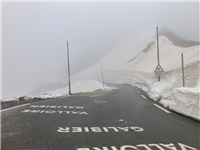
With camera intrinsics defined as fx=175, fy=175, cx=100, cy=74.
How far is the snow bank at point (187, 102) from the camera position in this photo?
6.22 metres

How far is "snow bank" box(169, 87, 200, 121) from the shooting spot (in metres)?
6.22

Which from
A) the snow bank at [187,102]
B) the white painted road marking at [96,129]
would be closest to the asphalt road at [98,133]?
the white painted road marking at [96,129]

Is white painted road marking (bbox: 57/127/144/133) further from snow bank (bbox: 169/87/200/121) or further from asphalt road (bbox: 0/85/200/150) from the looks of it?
snow bank (bbox: 169/87/200/121)

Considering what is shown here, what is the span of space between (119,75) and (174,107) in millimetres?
43137

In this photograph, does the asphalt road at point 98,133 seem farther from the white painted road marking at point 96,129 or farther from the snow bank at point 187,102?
the snow bank at point 187,102

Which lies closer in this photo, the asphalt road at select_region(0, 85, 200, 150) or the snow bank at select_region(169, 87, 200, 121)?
the asphalt road at select_region(0, 85, 200, 150)

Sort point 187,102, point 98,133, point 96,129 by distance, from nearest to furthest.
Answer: point 98,133, point 96,129, point 187,102

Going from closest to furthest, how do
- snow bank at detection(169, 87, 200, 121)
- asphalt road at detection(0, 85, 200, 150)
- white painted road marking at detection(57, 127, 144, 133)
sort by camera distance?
asphalt road at detection(0, 85, 200, 150), white painted road marking at detection(57, 127, 144, 133), snow bank at detection(169, 87, 200, 121)

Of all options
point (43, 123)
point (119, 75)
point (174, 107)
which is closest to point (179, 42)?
point (119, 75)

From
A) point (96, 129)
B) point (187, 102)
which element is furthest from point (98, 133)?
point (187, 102)

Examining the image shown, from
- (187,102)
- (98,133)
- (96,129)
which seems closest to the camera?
(98,133)

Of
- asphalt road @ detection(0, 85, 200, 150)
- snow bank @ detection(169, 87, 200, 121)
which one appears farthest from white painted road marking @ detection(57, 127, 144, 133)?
snow bank @ detection(169, 87, 200, 121)

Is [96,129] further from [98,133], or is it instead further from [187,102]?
[187,102]

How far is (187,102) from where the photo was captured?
22.0 ft
